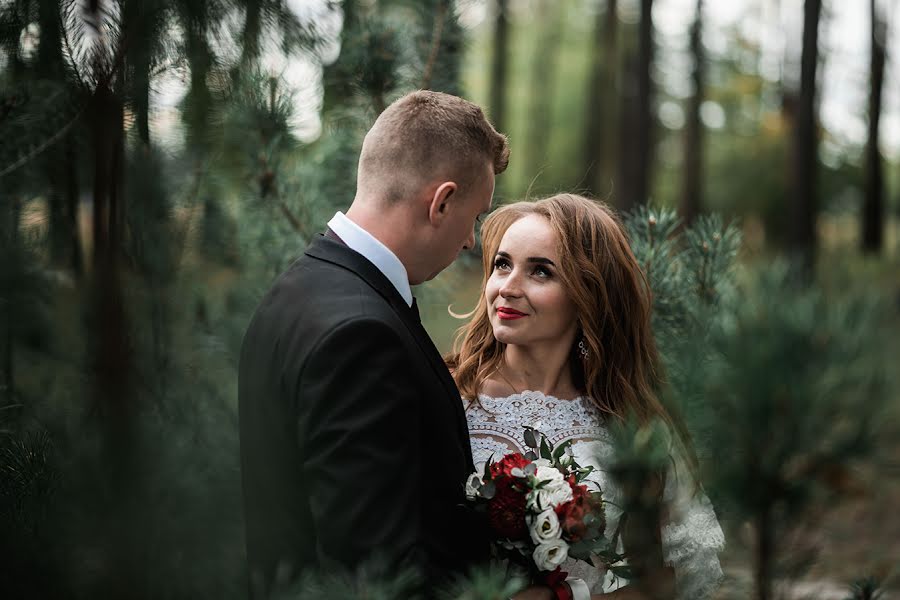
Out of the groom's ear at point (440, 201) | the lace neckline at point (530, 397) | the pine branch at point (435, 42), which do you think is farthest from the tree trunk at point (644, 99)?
the groom's ear at point (440, 201)

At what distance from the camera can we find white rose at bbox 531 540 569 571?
205 cm

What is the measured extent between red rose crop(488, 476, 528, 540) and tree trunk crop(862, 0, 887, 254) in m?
15.2

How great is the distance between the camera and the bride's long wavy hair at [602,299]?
9.54ft

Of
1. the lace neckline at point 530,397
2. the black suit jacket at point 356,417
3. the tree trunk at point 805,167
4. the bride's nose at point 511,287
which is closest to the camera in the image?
the black suit jacket at point 356,417

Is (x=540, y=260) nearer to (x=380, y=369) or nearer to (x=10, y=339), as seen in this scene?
(x=380, y=369)

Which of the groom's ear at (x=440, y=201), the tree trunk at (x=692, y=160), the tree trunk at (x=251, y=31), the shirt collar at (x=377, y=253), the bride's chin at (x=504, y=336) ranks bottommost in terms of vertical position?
the tree trunk at (x=692, y=160)

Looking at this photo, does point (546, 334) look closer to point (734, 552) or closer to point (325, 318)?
point (325, 318)

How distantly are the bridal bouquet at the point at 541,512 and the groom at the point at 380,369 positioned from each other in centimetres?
8

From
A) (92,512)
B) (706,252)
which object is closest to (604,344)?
(706,252)

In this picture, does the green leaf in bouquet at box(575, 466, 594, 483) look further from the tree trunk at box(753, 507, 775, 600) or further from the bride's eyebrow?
the tree trunk at box(753, 507, 775, 600)

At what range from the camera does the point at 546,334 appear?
2.96m

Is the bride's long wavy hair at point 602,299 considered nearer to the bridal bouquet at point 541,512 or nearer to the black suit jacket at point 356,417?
the bridal bouquet at point 541,512

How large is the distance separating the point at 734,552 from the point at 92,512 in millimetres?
721

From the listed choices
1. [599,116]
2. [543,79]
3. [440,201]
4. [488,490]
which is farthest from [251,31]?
[543,79]
